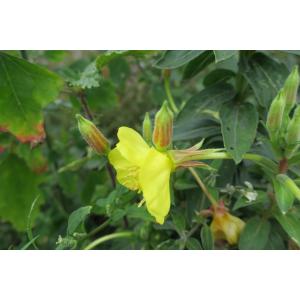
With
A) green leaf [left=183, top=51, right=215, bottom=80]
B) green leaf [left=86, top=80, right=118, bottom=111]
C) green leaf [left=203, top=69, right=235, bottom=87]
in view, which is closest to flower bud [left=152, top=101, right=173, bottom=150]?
green leaf [left=183, top=51, right=215, bottom=80]

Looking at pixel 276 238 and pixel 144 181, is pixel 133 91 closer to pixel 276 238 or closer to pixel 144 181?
pixel 276 238

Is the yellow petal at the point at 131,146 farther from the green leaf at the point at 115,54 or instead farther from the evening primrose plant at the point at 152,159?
the green leaf at the point at 115,54

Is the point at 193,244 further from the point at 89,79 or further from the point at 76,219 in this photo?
the point at 89,79

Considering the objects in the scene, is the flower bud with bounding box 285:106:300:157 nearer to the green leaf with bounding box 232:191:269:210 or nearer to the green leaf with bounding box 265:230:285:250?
the green leaf with bounding box 232:191:269:210

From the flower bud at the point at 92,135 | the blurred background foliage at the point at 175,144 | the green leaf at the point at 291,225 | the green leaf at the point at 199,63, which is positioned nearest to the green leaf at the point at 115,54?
the blurred background foliage at the point at 175,144

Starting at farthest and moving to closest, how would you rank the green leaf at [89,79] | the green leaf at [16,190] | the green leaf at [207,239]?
the green leaf at [16,190] → the green leaf at [89,79] → the green leaf at [207,239]

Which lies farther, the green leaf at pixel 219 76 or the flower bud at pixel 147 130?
the green leaf at pixel 219 76
